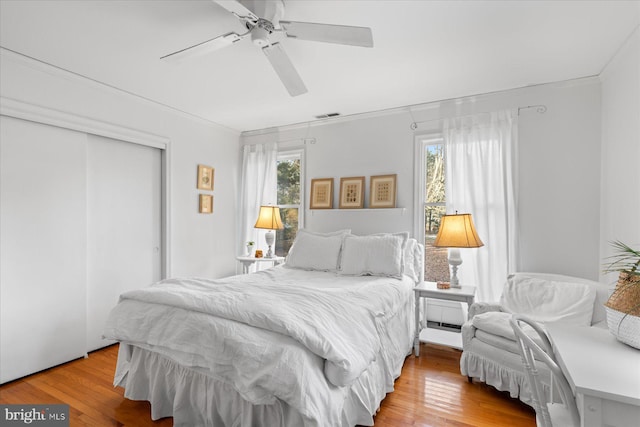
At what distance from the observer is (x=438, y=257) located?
11.6 ft

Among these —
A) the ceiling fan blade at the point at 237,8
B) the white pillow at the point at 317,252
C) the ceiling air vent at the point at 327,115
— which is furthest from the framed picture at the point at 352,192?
the ceiling fan blade at the point at 237,8

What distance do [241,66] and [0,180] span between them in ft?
6.85

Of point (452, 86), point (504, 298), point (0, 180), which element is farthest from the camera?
point (452, 86)

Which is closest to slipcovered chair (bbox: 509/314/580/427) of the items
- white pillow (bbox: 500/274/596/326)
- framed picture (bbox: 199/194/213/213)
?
white pillow (bbox: 500/274/596/326)

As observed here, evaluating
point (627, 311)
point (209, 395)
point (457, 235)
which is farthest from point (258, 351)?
point (457, 235)

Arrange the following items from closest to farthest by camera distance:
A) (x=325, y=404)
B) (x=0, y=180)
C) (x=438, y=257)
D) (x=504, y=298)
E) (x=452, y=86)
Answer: (x=325, y=404) < (x=0, y=180) < (x=504, y=298) < (x=452, y=86) < (x=438, y=257)

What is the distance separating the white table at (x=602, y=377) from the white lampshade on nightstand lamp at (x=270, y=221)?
3.23 meters

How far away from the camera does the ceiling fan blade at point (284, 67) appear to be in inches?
79.7

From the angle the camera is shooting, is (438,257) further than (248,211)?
No

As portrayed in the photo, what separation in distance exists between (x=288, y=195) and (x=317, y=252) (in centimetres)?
138

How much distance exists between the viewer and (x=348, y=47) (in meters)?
2.38

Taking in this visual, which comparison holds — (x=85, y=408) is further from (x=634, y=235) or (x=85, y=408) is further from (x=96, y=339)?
(x=634, y=235)

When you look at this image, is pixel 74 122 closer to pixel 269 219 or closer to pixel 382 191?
pixel 269 219

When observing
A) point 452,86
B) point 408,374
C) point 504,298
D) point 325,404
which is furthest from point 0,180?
point 504,298
